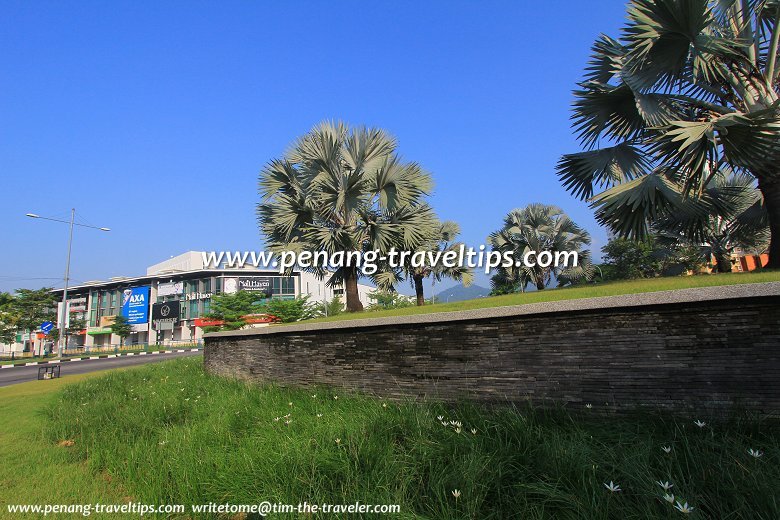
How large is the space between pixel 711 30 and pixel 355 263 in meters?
10.0

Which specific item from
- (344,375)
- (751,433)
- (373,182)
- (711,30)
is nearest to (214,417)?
(344,375)

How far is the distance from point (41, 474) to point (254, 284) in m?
63.2

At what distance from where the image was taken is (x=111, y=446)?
5.22 meters

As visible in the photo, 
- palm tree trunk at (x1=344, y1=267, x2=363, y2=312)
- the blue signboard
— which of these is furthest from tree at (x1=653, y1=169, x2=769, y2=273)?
the blue signboard

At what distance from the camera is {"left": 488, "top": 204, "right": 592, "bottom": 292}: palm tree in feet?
80.0

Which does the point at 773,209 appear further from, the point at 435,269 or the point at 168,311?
the point at 168,311

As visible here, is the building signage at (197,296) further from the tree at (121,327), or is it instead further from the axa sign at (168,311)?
the tree at (121,327)

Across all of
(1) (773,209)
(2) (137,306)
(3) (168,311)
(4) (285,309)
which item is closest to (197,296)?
(3) (168,311)

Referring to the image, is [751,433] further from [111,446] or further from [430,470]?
[111,446]

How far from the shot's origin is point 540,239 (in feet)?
80.4

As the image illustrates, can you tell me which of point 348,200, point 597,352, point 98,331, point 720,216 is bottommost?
point 597,352

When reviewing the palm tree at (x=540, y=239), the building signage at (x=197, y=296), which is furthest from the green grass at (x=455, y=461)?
the building signage at (x=197, y=296)

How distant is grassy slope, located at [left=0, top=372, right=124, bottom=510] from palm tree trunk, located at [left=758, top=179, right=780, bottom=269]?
1101 cm

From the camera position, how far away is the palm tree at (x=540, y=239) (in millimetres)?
24375
